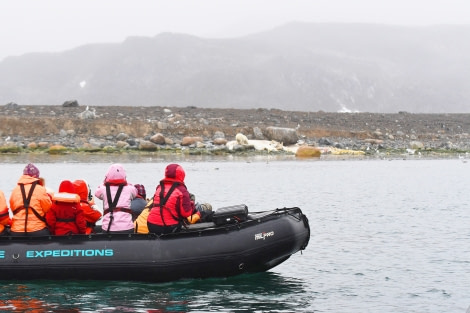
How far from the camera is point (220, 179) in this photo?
120 feet

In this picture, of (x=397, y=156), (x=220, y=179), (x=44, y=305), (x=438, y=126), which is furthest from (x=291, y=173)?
(x=438, y=126)

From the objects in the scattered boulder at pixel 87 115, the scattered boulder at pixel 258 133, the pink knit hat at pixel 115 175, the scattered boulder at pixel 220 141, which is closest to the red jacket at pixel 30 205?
the pink knit hat at pixel 115 175

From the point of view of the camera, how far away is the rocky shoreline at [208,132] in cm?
5803

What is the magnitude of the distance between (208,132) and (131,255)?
50791 mm

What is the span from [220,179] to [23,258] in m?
21.7

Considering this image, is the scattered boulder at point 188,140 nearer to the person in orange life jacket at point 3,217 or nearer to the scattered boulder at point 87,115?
the scattered boulder at point 87,115

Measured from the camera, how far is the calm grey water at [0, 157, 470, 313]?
13.9 metres

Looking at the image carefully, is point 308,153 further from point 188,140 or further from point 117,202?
point 117,202

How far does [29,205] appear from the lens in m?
15.2

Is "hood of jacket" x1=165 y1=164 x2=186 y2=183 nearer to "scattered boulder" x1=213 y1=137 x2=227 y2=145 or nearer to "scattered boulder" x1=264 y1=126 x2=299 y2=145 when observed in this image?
"scattered boulder" x1=213 y1=137 x2=227 y2=145

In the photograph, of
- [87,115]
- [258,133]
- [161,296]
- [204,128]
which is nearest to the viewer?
[161,296]

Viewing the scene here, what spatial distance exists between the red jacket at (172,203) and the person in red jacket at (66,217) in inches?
54.1

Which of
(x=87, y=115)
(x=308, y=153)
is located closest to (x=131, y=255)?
(x=308, y=153)

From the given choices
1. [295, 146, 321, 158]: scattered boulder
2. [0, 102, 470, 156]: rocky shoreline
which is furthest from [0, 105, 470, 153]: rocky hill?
[295, 146, 321, 158]: scattered boulder
